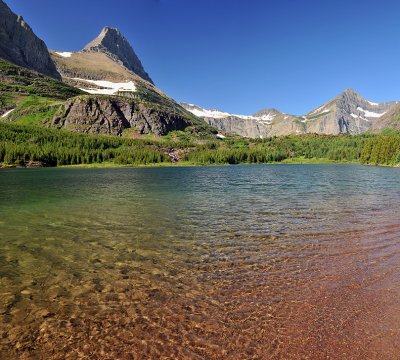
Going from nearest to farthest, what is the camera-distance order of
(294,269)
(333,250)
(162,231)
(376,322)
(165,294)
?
(376,322) < (165,294) < (294,269) < (333,250) < (162,231)

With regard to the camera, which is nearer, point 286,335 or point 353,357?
point 353,357

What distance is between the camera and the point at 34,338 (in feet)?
36.2

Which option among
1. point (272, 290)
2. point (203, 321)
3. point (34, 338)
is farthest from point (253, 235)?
point (34, 338)

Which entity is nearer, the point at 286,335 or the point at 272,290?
the point at 286,335

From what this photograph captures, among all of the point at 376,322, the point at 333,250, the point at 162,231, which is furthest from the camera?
the point at 162,231

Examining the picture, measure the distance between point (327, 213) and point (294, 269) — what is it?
19300 millimetres

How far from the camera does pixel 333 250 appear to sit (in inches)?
811

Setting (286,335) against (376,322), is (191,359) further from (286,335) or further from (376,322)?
(376,322)

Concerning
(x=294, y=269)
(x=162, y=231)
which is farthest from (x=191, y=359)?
(x=162, y=231)

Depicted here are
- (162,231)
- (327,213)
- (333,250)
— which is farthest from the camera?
(327,213)

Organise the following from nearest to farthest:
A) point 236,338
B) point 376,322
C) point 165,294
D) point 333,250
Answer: point 236,338
point 376,322
point 165,294
point 333,250

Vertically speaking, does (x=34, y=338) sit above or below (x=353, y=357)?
below

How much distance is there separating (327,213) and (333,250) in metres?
14.8

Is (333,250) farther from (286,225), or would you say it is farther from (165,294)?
(165,294)
